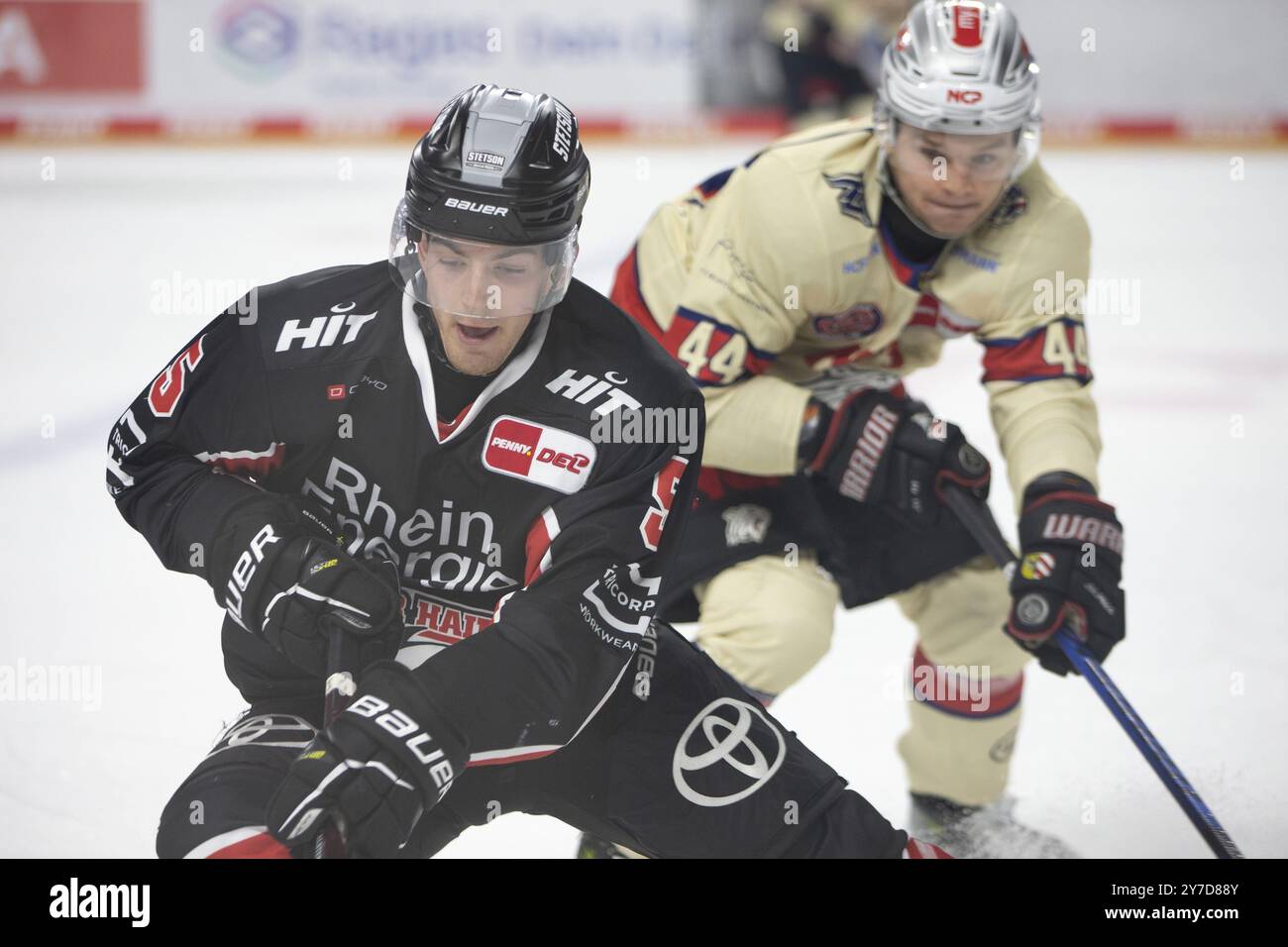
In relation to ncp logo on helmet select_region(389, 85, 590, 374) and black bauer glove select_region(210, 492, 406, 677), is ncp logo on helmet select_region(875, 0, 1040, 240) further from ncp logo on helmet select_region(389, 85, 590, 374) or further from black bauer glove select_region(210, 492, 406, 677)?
black bauer glove select_region(210, 492, 406, 677)

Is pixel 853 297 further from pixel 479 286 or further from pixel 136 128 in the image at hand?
pixel 136 128

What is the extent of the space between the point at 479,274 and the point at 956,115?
3.27ft

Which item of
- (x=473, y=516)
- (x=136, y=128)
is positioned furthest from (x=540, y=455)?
(x=136, y=128)

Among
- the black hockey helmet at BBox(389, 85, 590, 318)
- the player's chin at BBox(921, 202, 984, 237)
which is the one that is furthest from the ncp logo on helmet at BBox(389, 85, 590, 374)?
the player's chin at BBox(921, 202, 984, 237)

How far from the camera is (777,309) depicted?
8.84 ft

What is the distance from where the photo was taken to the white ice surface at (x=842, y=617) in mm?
2930

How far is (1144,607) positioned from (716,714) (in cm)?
205

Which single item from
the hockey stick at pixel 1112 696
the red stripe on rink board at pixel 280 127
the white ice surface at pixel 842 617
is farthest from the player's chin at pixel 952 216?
the red stripe on rink board at pixel 280 127

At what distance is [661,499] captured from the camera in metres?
1.97

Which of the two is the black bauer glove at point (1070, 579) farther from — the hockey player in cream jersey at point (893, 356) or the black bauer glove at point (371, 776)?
the black bauer glove at point (371, 776)

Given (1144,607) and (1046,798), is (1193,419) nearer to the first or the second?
(1144,607)

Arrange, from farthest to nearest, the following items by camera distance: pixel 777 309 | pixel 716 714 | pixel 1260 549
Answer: pixel 1260 549, pixel 777 309, pixel 716 714

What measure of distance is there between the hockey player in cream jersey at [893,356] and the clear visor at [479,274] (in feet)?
2.55
